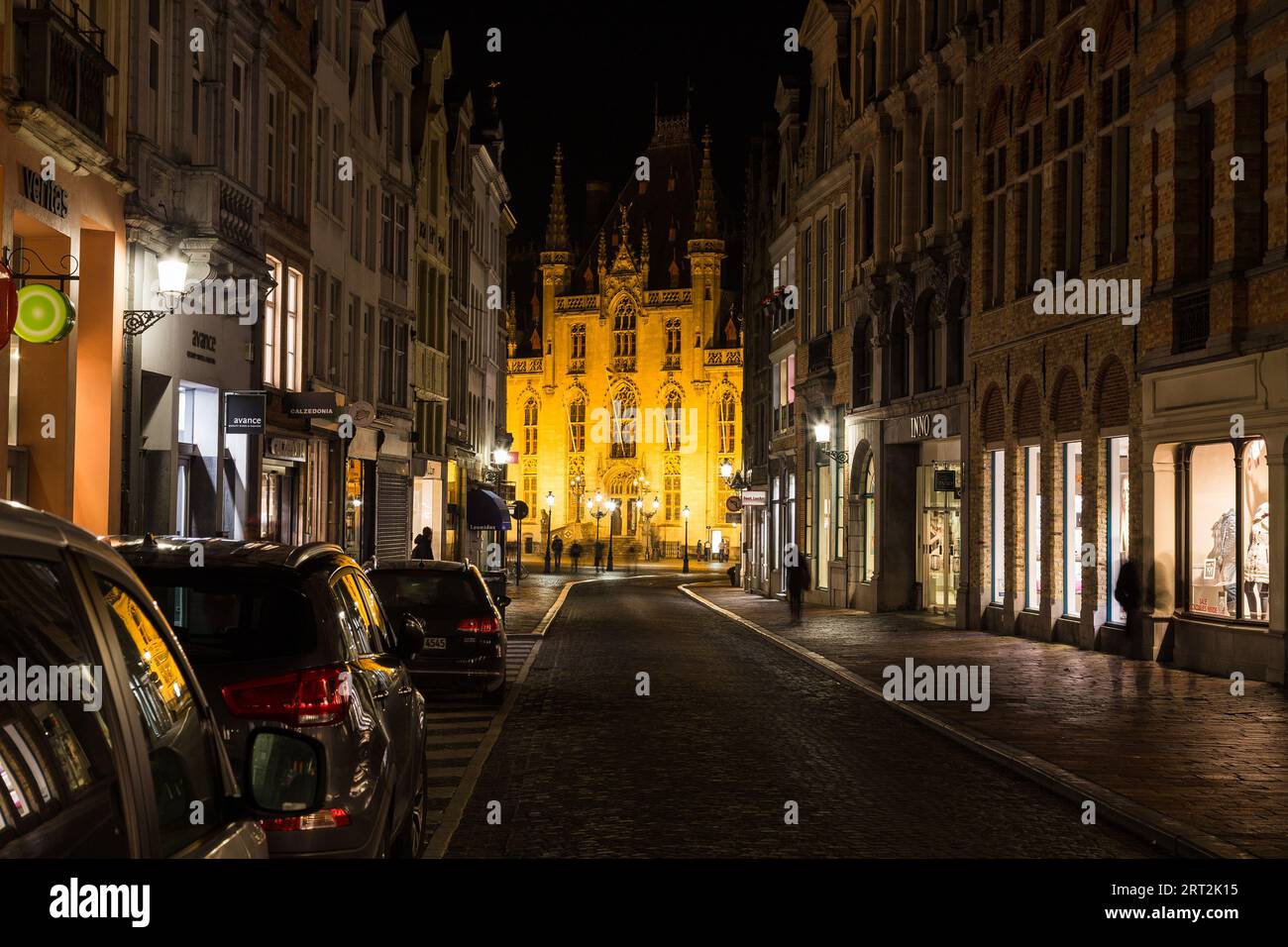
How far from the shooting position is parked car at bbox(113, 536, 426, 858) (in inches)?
263

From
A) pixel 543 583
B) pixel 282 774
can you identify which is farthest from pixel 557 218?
pixel 282 774

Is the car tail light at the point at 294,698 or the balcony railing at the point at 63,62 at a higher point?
the balcony railing at the point at 63,62

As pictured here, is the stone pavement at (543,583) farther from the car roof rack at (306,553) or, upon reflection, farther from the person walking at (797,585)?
the car roof rack at (306,553)

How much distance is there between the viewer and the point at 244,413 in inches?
1031

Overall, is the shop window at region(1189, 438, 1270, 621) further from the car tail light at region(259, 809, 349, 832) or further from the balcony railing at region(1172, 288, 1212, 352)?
the car tail light at region(259, 809, 349, 832)

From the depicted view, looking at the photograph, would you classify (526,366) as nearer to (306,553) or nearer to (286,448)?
(286,448)

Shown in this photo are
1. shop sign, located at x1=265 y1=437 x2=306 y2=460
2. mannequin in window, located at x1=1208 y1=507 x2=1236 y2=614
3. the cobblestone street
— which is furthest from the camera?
shop sign, located at x1=265 y1=437 x2=306 y2=460

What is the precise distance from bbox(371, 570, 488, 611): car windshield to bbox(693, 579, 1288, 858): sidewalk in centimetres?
507

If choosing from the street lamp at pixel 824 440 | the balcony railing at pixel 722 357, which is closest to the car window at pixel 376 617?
the street lamp at pixel 824 440

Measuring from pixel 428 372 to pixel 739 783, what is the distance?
37.4m

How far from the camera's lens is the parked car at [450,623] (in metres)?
18.3

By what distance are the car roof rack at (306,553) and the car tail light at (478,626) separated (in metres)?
10.2

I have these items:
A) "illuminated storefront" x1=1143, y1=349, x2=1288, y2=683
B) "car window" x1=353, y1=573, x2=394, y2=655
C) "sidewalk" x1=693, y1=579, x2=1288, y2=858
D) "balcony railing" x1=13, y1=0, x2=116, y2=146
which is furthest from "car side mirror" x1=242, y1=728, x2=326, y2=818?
"illuminated storefront" x1=1143, y1=349, x2=1288, y2=683

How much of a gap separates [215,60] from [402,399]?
1841 centimetres
